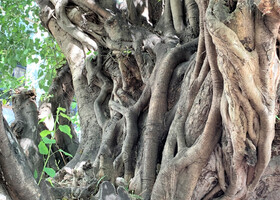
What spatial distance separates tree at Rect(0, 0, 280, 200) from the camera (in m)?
1.88

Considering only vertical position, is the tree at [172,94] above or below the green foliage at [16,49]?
below

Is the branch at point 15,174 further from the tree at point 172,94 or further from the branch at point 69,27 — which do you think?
the branch at point 69,27

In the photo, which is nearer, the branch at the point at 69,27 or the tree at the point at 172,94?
the tree at the point at 172,94

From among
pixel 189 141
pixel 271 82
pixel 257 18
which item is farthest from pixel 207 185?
pixel 257 18

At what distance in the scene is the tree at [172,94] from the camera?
1877mm

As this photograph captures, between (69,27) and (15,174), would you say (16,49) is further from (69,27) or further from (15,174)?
(15,174)

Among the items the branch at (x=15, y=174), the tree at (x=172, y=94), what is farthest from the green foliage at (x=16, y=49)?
the branch at (x=15, y=174)

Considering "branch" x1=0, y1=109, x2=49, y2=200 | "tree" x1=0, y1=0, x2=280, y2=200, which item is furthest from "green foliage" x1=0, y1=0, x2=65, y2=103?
"branch" x1=0, y1=109, x2=49, y2=200

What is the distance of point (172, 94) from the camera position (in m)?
2.96

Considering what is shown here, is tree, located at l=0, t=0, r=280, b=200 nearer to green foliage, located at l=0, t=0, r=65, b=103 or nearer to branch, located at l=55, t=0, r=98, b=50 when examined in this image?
branch, located at l=55, t=0, r=98, b=50

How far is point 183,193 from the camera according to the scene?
231cm

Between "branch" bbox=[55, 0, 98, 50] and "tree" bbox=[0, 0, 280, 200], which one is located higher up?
A: "branch" bbox=[55, 0, 98, 50]

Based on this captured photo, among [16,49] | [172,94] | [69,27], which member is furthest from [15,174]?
[16,49]

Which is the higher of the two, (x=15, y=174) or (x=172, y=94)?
(x=172, y=94)
